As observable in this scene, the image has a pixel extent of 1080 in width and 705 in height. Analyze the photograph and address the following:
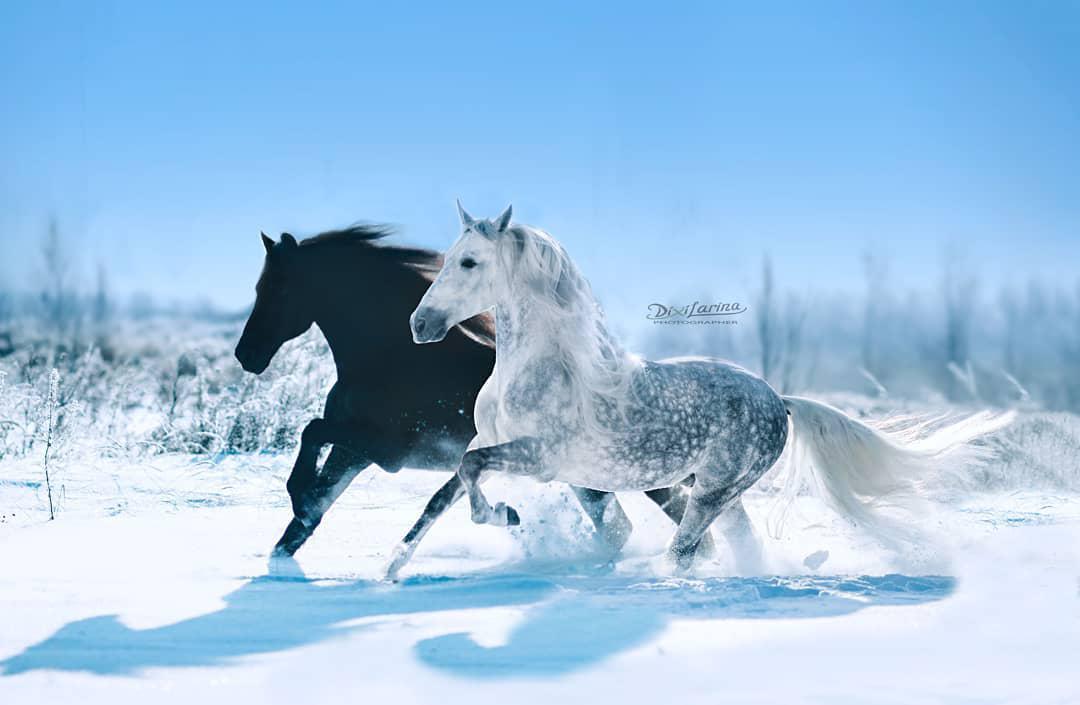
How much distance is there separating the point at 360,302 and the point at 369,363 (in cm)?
33

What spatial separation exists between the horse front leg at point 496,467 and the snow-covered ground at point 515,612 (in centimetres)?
35

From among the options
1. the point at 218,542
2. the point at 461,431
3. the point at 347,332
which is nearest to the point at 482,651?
the point at 461,431

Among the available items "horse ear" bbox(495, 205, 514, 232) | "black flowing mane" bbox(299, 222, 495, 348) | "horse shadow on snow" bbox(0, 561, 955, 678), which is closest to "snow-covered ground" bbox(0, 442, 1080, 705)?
"horse shadow on snow" bbox(0, 561, 955, 678)

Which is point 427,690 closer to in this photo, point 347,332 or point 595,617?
point 595,617

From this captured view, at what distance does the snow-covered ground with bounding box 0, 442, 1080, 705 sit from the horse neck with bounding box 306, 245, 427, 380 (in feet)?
3.02

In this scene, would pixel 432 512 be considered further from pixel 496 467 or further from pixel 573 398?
pixel 573 398

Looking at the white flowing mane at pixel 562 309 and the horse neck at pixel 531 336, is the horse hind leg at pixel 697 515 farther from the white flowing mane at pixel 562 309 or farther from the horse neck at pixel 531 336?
the horse neck at pixel 531 336

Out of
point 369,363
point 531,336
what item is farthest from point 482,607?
point 369,363

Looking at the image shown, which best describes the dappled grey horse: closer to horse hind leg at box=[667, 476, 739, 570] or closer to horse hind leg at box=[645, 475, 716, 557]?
horse hind leg at box=[667, 476, 739, 570]

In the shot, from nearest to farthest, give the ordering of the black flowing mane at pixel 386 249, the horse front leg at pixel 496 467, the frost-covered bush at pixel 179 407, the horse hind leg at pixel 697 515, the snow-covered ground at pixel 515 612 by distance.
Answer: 1. the snow-covered ground at pixel 515 612
2. the horse front leg at pixel 496 467
3. the horse hind leg at pixel 697 515
4. the black flowing mane at pixel 386 249
5. the frost-covered bush at pixel 179 407

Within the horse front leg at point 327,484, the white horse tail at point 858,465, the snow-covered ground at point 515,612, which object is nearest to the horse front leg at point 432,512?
the snow-covered ground at point 515,612

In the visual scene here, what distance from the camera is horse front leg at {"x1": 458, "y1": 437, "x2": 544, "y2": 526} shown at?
384cm

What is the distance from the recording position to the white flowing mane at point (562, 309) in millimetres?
3975

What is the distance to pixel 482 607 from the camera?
383cm
